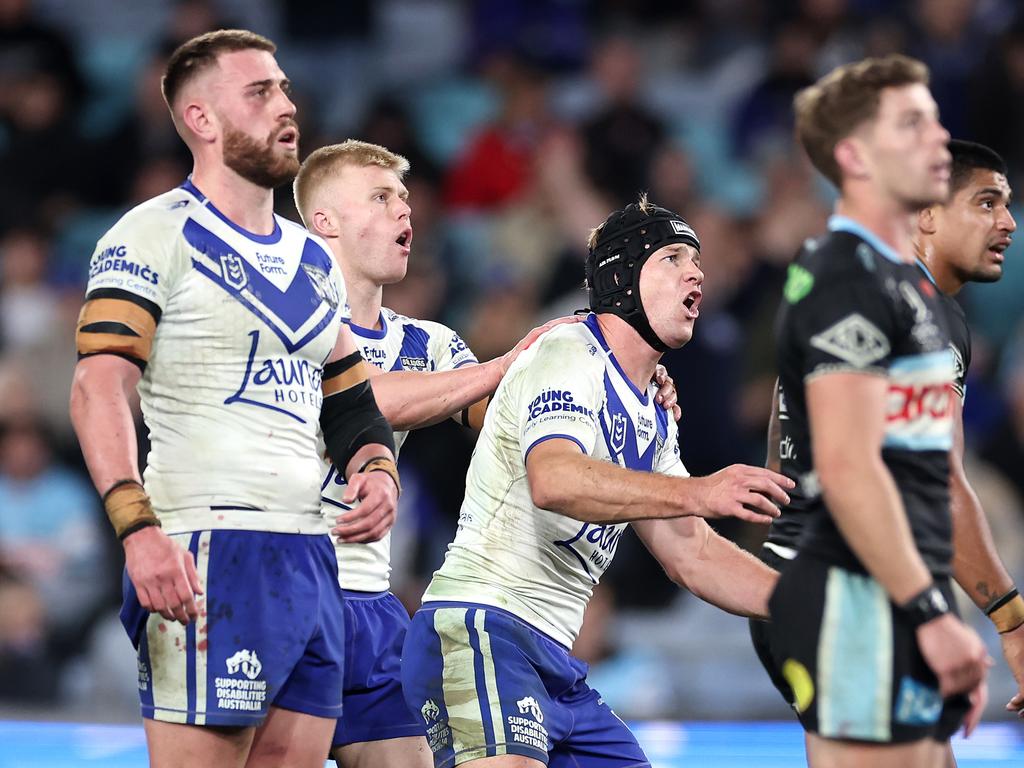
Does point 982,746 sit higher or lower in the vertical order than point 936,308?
lower

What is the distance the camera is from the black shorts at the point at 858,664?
335 cm

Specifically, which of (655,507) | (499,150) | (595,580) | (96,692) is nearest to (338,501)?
(595,580)

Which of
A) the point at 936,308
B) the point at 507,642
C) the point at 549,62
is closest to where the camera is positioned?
the point at 936,308

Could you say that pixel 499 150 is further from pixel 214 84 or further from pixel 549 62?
pixel 214 84

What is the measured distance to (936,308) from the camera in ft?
11.5

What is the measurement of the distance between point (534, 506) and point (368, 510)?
66 cm

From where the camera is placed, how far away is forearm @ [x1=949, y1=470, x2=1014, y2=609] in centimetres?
490

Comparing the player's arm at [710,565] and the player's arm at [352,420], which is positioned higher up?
the player's arm at [352,420]

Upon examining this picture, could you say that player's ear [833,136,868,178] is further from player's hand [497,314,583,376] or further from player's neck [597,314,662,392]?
player's hand [497,314,583,376]

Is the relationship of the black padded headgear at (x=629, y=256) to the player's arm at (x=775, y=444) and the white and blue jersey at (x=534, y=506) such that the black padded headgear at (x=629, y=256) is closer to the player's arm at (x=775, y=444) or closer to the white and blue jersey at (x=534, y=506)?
the white and blue jersey at (x=534, y=506)

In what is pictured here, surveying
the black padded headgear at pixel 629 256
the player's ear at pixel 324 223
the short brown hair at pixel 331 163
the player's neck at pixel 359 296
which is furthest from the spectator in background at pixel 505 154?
the black padded headgear at pixel 629 256

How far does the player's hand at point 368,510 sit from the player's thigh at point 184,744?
59cm

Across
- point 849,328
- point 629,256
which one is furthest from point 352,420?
point 849,328

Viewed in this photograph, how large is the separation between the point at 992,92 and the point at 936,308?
26.2 ft
